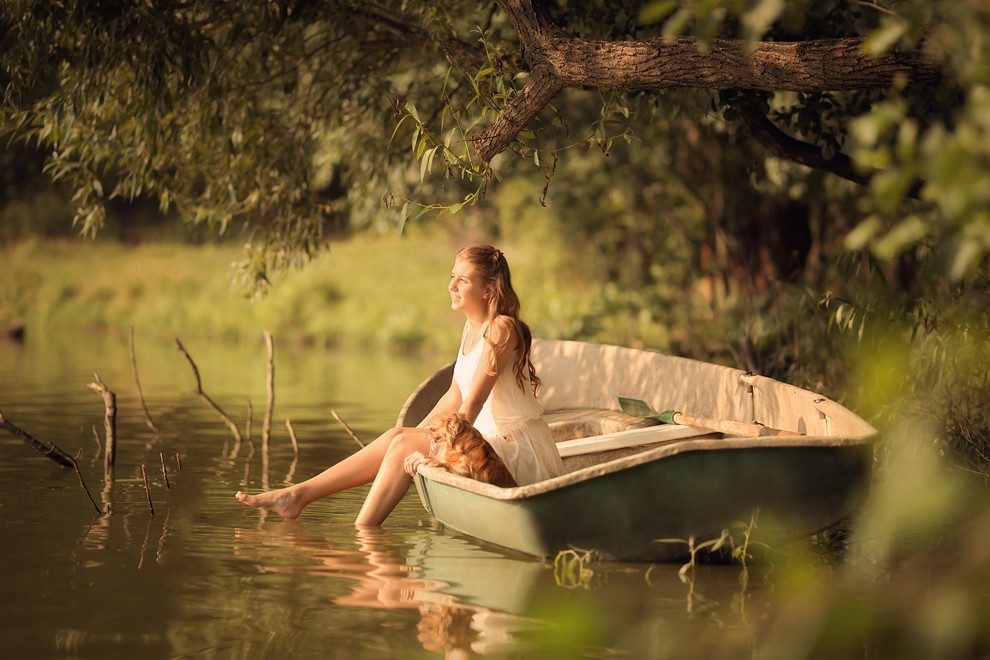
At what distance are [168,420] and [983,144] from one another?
9.40 meters

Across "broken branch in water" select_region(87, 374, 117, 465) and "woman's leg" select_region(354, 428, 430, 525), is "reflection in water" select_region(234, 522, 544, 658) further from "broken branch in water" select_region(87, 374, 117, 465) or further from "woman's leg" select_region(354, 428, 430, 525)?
"broken branch in water" select_region(87, 374, 117, 465)

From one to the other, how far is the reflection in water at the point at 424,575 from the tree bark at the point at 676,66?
180 centimetres

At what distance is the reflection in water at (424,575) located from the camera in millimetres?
4188

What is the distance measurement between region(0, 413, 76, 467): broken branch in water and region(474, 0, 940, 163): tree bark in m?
2.55

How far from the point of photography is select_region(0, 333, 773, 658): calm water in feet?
13.2

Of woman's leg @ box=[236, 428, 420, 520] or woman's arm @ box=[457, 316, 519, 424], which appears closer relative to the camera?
woman's arm @ box=[457, 316, 519, 424]

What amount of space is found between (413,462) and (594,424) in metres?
1.90

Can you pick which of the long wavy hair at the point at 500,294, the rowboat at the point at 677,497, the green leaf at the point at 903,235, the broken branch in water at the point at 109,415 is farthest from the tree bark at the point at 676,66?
the green leaf at the point at 903,235

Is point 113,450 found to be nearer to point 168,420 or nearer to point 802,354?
point 168,420

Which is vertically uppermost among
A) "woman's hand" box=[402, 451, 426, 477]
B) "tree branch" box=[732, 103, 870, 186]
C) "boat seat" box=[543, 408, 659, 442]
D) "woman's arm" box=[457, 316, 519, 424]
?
"tree branch" box=[732, 103, 870, 186]

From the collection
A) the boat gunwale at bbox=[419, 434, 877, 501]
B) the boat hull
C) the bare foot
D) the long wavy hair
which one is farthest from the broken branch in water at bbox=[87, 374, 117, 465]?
the boat gunwale at bbox=[419, 434, 877, 501]

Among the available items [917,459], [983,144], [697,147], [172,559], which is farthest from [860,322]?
[697,147]

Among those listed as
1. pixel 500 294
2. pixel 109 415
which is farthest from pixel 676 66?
pixel 109 415

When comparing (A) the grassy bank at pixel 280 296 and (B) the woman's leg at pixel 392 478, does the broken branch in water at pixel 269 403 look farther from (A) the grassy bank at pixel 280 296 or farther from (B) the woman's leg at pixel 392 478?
(A) the grassy bank at pixel 280 296
